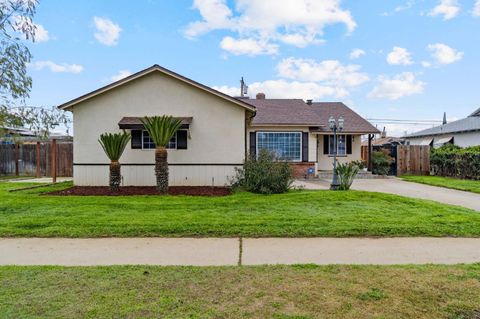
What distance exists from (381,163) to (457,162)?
391cm

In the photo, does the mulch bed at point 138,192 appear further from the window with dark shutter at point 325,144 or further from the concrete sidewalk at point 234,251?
the window with dark shutter at point 325,144

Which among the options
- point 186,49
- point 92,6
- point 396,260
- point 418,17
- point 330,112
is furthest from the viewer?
point 330,112

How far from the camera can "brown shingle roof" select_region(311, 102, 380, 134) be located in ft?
66.8

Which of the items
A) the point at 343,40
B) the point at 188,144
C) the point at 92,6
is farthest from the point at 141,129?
the point at 343,40

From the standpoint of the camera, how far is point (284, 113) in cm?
2020

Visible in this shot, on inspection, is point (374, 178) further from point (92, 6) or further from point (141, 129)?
point (92, 6)

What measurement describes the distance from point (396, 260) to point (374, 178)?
50.7 feet

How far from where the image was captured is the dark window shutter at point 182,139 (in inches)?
544

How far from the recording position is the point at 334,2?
13758mm

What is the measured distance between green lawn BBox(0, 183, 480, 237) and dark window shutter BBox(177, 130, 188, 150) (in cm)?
417

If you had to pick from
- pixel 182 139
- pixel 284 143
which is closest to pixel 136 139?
pixel 182 139

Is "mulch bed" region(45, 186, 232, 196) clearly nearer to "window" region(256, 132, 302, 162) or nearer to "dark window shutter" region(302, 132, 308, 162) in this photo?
"window" region(256, 132, 302, 162)

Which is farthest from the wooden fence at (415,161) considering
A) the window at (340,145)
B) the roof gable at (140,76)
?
the roof gable at (140,76)

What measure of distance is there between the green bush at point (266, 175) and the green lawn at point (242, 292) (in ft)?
22.3
